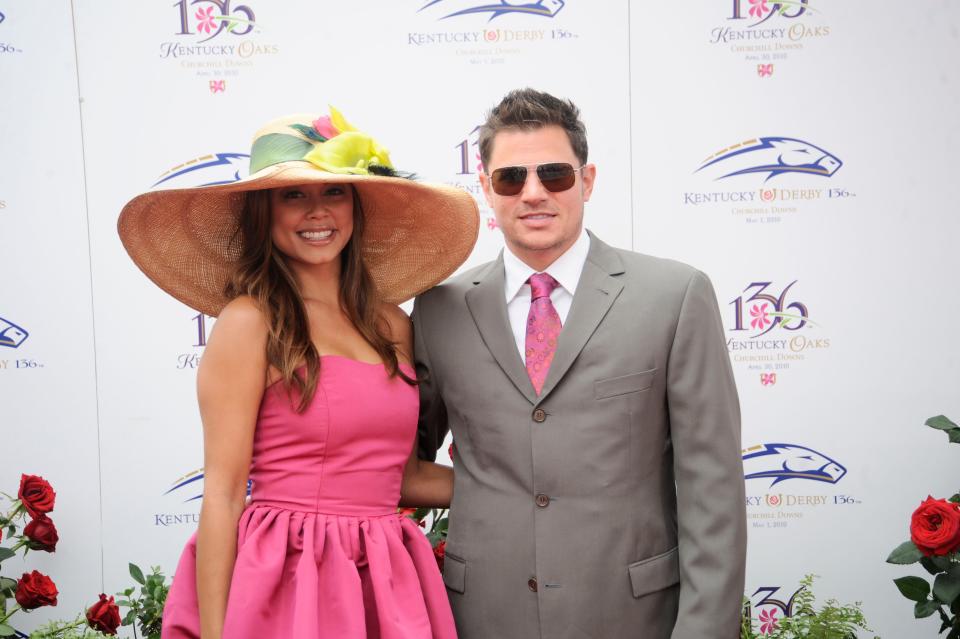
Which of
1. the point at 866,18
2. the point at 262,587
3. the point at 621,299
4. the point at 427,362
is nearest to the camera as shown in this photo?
the point at 262,587

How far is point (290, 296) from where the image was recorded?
6.12ft

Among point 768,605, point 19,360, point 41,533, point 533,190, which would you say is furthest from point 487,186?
point 19,360

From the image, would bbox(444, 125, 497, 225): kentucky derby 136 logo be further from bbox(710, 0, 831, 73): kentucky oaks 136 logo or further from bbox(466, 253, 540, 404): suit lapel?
bbox(466, 253, 540, 404): suit lapel

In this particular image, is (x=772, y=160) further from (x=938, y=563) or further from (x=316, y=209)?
(x=316, y=209)

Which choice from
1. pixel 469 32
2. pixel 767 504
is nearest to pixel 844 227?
pixel 767 504

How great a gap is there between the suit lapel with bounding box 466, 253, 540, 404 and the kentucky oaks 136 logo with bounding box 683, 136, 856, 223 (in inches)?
62.4

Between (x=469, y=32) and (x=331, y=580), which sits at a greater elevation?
(x=469, y=32)

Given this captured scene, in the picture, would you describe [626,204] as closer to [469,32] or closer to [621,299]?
[469,32]

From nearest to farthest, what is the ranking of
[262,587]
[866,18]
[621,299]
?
[262,587] < [621,299] < [866,18]

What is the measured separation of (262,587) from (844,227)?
2656mm

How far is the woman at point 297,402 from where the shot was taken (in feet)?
5.62

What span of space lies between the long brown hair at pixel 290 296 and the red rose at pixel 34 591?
1671 millimetres

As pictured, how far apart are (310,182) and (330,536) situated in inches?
29.0

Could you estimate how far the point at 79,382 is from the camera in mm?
3434
